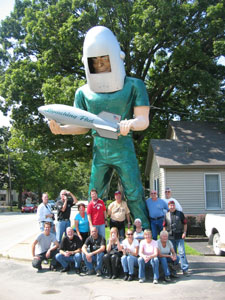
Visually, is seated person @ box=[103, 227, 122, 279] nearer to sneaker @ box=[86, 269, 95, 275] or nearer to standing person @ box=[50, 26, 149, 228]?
sneaker @ box=[86, 269, 95, 275]

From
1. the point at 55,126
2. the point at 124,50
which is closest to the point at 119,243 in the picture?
the point at 55,126

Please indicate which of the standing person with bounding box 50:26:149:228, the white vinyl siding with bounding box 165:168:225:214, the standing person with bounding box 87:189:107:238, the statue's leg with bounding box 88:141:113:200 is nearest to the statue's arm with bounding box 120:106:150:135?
the standing person with bounding box 50:26:149:228

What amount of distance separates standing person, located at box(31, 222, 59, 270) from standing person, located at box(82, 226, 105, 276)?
31.1 inches

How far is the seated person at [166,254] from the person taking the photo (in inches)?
236

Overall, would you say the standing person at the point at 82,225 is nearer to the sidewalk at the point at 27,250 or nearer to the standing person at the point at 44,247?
the standing person at the point at 44,247

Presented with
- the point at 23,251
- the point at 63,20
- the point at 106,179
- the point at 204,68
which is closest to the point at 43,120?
the point at 63,20

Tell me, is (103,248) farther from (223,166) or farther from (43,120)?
(43,120)

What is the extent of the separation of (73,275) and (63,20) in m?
13.3

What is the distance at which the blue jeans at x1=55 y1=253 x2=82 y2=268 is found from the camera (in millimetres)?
6414

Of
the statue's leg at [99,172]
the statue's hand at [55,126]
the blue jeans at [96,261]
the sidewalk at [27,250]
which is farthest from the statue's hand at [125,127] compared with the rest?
the sidewalk at [27,250]

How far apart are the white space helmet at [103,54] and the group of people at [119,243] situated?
6.86ft

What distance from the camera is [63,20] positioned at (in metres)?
16.3

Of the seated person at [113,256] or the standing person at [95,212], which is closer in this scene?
the seated person at [113,256]

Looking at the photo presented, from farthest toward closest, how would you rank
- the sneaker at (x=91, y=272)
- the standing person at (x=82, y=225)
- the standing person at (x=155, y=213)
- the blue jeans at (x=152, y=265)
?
the standing person at (x=82, y=225) < the standing person at (x=155, y=213) < the sneaker at (x=91, y=272) < the blue jeans at (x=152, y=265)
